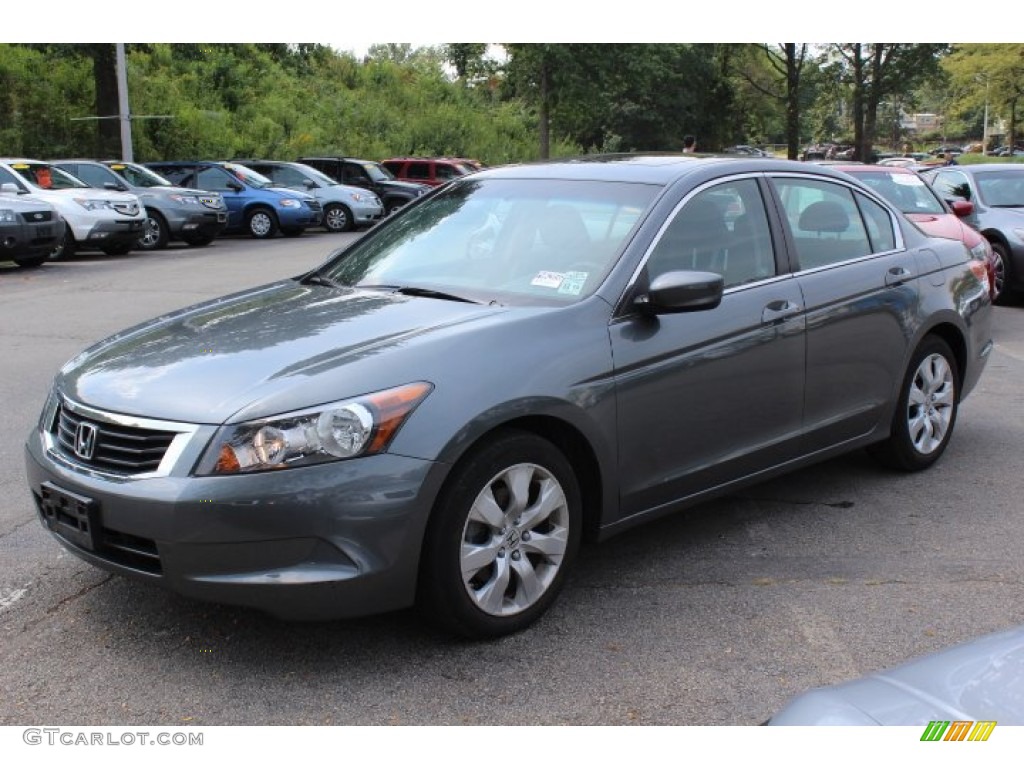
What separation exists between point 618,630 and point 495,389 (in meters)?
0.98

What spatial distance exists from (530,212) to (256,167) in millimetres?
21863

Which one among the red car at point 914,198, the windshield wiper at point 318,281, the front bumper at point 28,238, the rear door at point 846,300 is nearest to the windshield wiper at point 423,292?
the windshield wiper at point 318,281

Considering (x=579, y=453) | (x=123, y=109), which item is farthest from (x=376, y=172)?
(x=579, y=453)

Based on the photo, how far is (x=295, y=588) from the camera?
339cm

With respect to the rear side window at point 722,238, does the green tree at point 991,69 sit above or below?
above

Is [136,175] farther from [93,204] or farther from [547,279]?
[547,279]

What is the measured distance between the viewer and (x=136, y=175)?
69.9 ft

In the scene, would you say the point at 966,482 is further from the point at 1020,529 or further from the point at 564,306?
the point at 564,306

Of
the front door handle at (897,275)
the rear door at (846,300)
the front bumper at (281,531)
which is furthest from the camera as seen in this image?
the front door handle at (897,275)

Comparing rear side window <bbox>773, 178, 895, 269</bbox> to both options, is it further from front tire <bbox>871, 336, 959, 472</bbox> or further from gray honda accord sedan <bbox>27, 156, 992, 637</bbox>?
front tire <bbox>871, 336, 959, 472</bbox>

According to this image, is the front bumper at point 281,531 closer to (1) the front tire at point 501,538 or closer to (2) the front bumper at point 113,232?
(1) the front tire at point 501,538

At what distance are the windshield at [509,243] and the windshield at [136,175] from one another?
684 inches

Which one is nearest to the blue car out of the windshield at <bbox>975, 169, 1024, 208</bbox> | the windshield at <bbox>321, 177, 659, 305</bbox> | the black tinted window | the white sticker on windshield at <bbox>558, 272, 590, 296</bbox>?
the windshield at <bbox>975, 169, 1024, 208</bbox>

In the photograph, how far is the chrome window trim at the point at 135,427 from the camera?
343 cm
